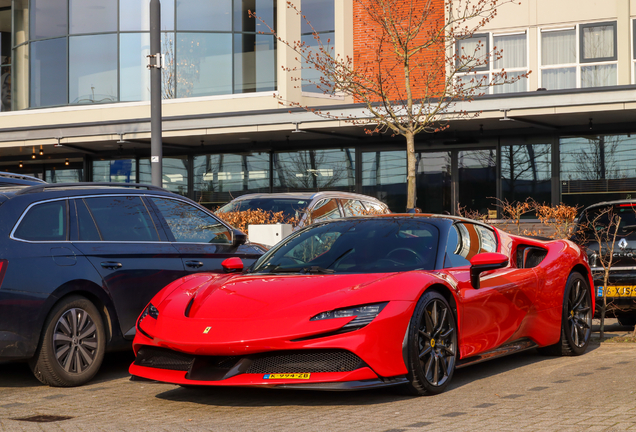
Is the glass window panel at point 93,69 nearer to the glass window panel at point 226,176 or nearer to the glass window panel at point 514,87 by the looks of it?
the glass window panel at point 226,176

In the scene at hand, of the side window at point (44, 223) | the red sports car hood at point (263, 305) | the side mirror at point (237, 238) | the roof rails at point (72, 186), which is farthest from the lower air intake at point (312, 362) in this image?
the side mirror at point (237, 238)

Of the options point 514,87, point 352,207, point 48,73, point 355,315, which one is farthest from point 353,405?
point 48,73

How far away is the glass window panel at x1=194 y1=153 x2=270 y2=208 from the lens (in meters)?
23.1

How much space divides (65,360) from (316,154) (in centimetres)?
1675

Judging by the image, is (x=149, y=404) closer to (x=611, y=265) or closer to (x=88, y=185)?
(x=88, y=185)

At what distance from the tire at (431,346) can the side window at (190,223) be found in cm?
291

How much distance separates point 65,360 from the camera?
20.5 ft

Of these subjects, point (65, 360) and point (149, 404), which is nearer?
point (149, 404)

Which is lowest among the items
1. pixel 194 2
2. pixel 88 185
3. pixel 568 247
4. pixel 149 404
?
pixel 149 404

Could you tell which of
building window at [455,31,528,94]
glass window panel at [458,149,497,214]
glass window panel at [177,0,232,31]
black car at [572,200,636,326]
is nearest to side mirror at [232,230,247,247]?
black car at [572,200,636,326]

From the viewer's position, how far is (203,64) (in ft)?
76.0

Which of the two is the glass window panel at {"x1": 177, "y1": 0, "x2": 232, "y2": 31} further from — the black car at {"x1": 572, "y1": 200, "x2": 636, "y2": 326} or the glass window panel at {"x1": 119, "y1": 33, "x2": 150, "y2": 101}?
the black car at {"x1": 572, "y1": 200, "x2": 636, "y2": 326}

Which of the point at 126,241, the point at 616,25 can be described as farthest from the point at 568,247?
the point at 616,25

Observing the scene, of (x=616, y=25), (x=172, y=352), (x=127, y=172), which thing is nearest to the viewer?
(x=172, y=352)
